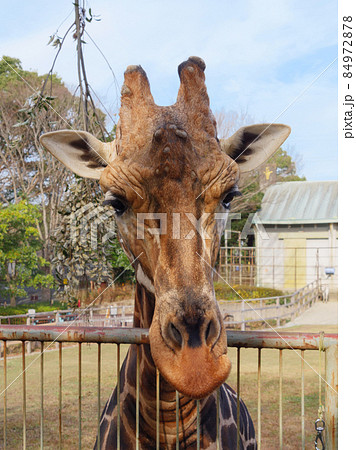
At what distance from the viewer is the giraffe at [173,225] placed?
1969 millimetres

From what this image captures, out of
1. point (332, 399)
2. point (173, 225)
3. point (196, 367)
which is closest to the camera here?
point (196, 367)

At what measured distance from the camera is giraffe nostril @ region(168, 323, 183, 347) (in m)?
1.97

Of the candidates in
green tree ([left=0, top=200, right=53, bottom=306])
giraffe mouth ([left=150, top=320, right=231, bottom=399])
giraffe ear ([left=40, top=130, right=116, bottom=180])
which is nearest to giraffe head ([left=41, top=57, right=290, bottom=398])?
giraffe mouth ([left=150, top=320, right=231, bottom=399])

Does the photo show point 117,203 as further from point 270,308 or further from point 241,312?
point 270,308

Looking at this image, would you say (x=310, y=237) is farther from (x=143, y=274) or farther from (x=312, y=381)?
(x=143, y=274)

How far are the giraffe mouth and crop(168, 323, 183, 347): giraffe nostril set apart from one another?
31mm

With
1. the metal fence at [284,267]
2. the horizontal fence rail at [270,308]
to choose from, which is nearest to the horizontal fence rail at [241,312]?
the horizontal fence rail at [270,308]

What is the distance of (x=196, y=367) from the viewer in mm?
1893

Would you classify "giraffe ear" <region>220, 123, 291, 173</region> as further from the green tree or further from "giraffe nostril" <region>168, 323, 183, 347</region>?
the green tree

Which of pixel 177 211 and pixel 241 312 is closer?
pixel 177 211

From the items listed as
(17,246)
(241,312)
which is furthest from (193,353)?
(17,246)

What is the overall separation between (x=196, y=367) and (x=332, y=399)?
3.15ft

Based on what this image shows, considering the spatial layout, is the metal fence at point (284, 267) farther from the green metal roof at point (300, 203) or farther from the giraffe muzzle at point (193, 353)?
the giraffe muzzle at point (193, 353)

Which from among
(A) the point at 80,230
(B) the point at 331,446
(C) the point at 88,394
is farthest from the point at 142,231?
(C) the point at 88,394
